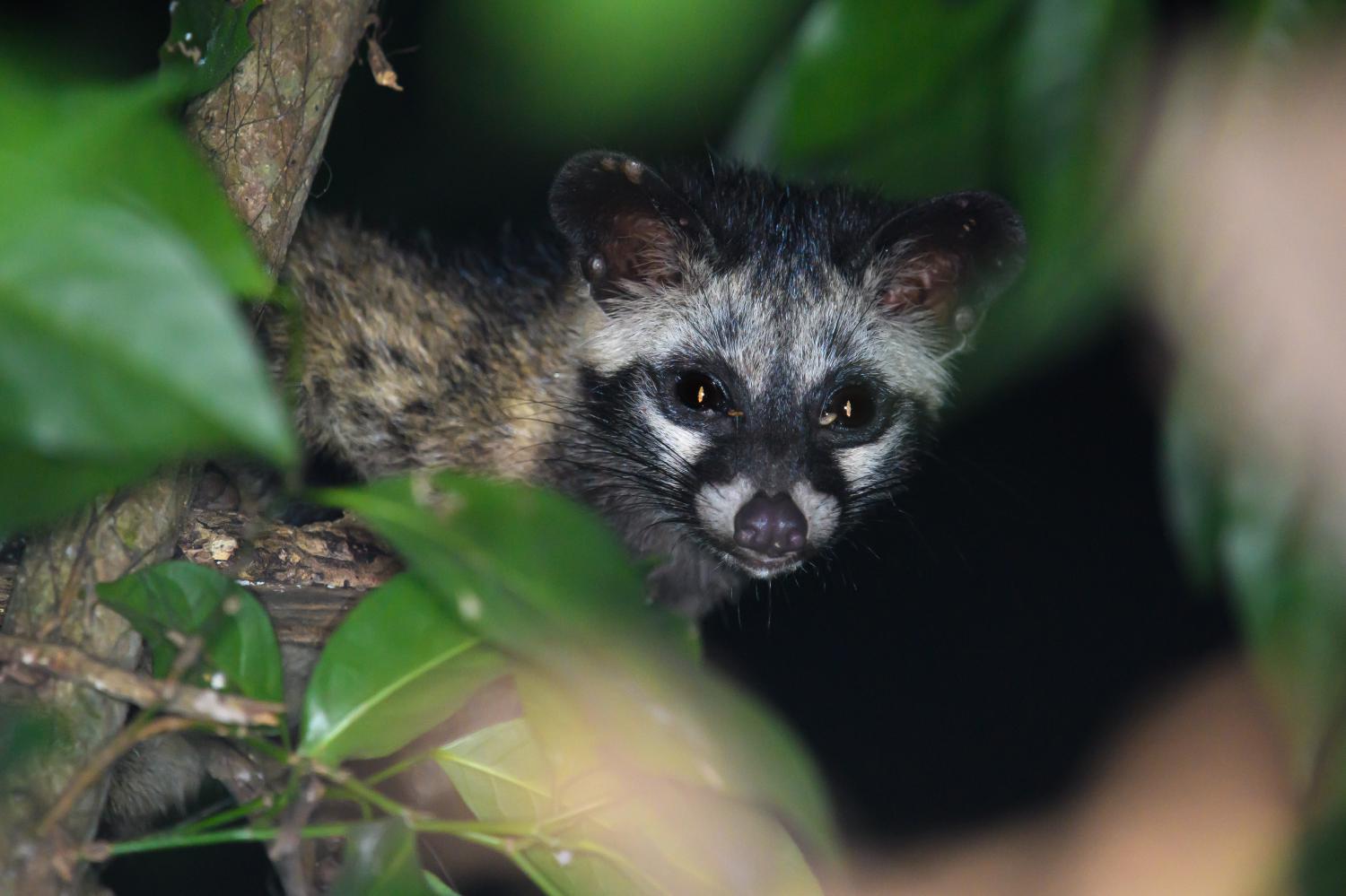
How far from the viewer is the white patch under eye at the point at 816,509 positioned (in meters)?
2.21

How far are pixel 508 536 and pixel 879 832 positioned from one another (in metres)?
2.24

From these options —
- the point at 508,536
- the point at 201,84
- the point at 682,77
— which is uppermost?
the point at 682,77

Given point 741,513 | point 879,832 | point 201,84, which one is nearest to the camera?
point 201,84

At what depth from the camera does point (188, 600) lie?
4.25 feet

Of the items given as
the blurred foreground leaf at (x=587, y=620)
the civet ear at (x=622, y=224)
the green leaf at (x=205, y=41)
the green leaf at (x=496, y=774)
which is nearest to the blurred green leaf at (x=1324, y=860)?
the blurred foreground leaf at (x=587, y=620)

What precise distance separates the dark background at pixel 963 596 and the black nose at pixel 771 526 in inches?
37.1

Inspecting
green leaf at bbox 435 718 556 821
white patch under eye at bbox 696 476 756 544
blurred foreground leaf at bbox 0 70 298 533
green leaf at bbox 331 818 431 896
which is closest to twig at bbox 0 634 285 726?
green leaf at bbox 331 818 431 896

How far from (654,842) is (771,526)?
80cm

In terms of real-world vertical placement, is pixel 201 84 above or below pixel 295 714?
above

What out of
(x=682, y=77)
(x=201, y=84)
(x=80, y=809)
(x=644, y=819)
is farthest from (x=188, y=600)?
(x=682, y=77)

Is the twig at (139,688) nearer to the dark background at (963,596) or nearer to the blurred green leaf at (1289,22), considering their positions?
the blurred green leaf at (1289,22)

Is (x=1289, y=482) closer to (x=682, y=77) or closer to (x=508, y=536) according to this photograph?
(x=682, y=77)

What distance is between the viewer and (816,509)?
2229mm

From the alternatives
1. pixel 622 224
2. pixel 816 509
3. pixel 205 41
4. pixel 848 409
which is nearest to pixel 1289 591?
pixel 816 509
